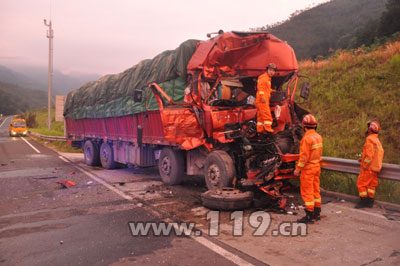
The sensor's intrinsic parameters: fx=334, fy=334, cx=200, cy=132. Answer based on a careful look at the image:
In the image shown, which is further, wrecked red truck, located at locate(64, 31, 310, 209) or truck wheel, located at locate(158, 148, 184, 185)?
truck wheel, located at locate(158, 148, 184, 185)

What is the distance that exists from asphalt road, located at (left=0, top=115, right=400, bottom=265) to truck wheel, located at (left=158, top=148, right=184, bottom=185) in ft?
1.53

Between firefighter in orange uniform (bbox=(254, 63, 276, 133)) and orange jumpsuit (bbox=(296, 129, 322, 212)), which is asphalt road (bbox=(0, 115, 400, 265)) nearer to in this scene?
orange jumpsuit (bbox=(296, 129, 322, 212))

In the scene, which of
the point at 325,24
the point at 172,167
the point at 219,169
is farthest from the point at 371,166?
the point at 325,24

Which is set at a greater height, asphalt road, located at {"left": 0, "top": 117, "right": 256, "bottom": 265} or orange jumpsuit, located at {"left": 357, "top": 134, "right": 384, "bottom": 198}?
orange jumpsuit, located at {"left": 357, "top": 134, "right": 384, "bottom": 198}

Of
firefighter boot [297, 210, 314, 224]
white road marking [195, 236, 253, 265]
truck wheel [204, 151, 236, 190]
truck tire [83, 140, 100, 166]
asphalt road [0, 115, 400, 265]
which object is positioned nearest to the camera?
white road marking [195, 236, 253, 265]

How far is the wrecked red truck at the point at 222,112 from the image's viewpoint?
6301 mm

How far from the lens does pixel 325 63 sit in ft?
50.7

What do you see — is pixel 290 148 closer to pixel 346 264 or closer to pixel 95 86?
pixel 346 264

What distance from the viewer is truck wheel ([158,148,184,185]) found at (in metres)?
7.81

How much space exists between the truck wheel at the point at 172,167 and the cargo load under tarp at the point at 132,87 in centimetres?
119

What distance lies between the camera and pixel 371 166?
5711mm

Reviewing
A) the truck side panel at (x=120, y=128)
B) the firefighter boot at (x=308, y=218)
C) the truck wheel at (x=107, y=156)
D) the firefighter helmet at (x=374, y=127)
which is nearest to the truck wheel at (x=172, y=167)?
the truck side panel at (x=120, y=128)

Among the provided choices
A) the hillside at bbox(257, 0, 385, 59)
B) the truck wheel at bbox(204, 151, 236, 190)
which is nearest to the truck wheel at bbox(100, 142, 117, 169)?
the truck wheel at bbox(204, 151, 236, 190)

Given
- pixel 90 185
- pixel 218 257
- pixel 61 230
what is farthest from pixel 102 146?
pixel 218 257
